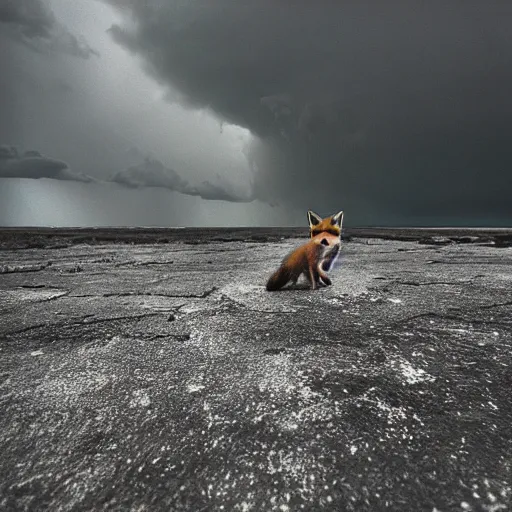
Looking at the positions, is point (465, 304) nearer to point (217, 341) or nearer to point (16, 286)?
point (217, 341)

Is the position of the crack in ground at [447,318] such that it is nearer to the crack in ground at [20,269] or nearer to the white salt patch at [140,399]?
the white salt patch at [140,399]

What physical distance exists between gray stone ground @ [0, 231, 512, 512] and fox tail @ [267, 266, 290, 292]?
72 cm

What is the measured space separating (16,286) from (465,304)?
4.47 metres

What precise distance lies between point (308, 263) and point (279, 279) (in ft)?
1.06

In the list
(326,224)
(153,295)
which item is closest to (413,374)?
(326,224)

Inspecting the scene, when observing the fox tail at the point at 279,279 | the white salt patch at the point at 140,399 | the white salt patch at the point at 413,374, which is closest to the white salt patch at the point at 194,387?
the white salt patch at the point at 140,399

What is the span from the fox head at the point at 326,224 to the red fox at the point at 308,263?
58 mm

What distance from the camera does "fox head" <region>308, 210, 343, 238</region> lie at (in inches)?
116

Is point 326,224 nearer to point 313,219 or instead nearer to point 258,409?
point 313,219

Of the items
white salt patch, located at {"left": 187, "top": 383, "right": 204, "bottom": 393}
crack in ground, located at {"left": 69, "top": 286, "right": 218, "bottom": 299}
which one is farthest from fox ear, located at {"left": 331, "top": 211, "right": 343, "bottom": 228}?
white salt patch, located at {"left": 187, "top": 383, "right": 204, "bottom": 393}

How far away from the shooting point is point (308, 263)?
3.14 meters

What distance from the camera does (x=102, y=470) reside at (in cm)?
88

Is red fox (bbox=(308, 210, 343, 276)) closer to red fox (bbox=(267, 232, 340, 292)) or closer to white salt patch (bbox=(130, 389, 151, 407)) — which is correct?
red fox (bbox=(267, 232, 340, 292))

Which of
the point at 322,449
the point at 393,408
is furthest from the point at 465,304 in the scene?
the point at 322,449
